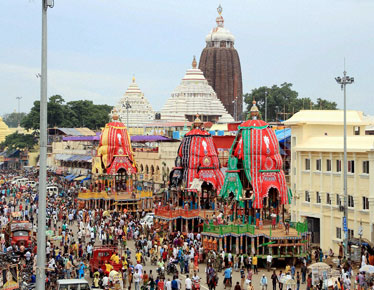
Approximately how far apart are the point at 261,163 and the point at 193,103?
67.3m

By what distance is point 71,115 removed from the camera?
391 ft

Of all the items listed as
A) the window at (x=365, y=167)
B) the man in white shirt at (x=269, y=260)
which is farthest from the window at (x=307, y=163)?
the man in white shirt at (x=269, y=260)

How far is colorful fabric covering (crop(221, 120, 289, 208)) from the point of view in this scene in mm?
36719

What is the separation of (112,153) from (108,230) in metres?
15.8

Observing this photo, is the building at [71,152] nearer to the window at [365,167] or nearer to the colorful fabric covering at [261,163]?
the colorful fabric covering at [261,163]

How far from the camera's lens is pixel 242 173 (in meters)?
38.0

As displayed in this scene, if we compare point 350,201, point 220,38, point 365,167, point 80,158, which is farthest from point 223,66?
point 365,167

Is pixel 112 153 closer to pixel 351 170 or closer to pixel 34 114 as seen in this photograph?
pixel 351 170

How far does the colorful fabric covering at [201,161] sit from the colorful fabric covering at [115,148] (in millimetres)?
12450

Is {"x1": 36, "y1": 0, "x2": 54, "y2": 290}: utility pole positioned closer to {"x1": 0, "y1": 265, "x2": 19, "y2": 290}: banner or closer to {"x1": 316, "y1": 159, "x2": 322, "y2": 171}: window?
{"x1": 0, "y1": 265, "x2": 19, "y2": 290}: banner

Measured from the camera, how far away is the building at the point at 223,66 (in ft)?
382

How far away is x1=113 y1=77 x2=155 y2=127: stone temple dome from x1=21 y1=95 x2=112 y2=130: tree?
7.74 m

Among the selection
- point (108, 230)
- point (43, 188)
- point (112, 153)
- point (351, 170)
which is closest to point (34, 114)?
point (112, 153)

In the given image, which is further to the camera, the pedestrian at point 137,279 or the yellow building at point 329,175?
the yellow building at point 329,175
